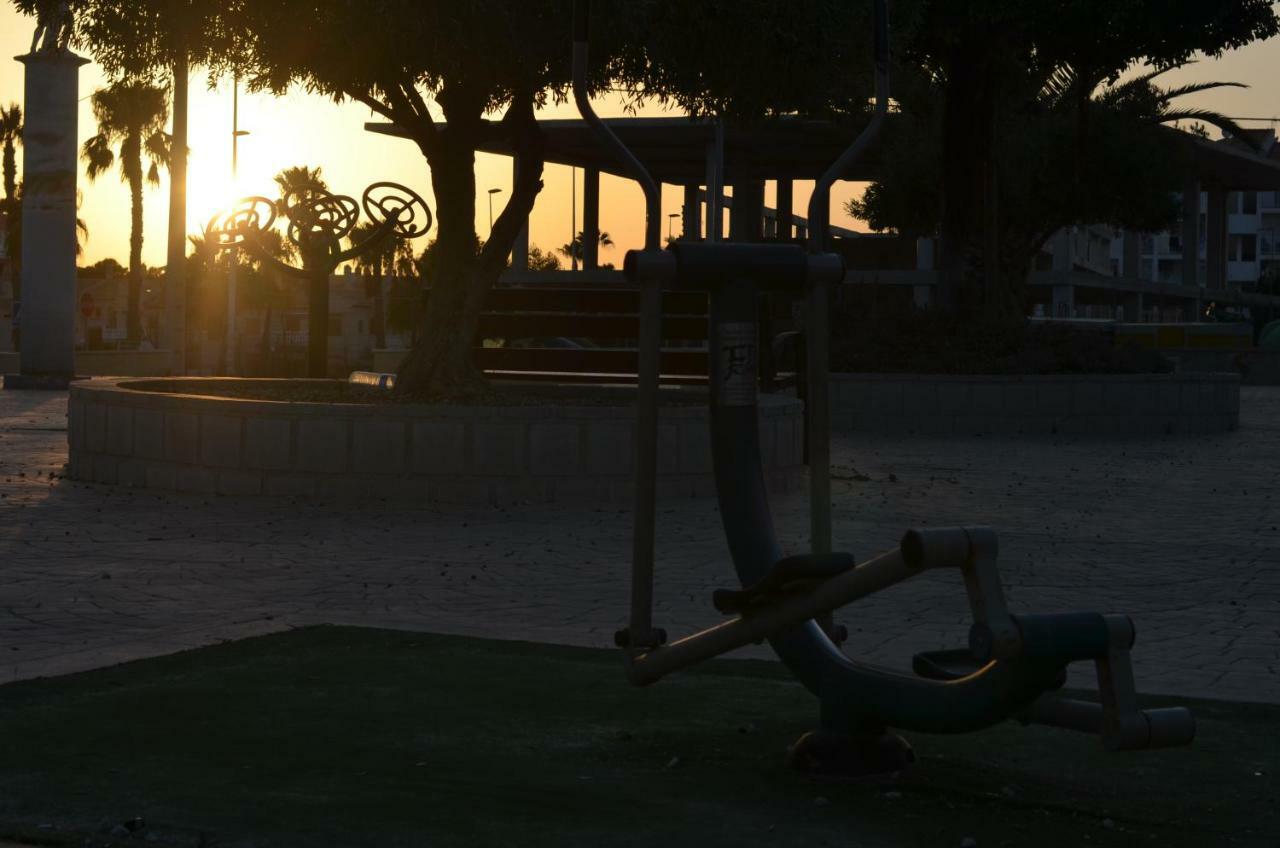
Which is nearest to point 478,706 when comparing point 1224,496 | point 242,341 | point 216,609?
point 216,609

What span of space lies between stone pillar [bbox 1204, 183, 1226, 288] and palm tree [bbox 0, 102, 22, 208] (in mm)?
51486

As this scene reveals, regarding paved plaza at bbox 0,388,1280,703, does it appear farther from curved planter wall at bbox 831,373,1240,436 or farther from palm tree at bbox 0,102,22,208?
palm tree at bbox 0,102,22,208

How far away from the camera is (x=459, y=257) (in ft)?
50.2

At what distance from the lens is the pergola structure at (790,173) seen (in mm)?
49625

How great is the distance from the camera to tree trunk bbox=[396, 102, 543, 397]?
15102mm

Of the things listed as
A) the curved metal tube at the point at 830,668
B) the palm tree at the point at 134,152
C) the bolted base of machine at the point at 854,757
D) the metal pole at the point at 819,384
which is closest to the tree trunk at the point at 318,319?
the metal pole at the point at 819,384

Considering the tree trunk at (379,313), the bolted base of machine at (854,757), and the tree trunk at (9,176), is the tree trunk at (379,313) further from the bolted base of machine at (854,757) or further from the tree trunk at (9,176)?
the bolted base of machine at (854,757)

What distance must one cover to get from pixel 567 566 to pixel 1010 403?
14348mm

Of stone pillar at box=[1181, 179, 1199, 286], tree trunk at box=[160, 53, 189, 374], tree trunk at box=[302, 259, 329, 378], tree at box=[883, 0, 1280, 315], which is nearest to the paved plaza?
tree trunk at box=[302, 259, 329, 378]

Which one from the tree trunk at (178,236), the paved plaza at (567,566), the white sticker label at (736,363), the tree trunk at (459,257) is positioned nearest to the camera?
the white sticker label at (736,363)

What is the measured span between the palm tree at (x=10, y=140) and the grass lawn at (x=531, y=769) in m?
77.6

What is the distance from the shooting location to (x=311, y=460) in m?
12.8

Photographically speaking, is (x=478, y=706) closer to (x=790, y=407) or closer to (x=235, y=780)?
(x=235, y=780)

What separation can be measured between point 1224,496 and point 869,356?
1029cm
